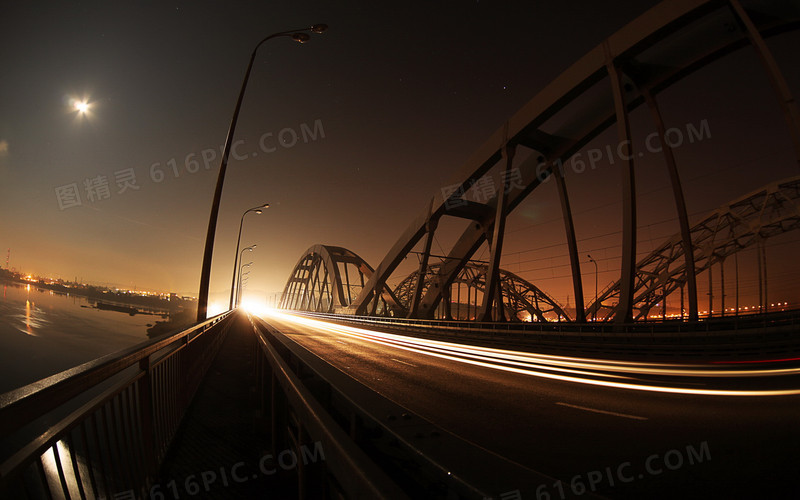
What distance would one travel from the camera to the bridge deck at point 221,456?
3.63m

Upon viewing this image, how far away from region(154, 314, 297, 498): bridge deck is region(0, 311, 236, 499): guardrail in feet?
0.71

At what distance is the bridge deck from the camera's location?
3.63m

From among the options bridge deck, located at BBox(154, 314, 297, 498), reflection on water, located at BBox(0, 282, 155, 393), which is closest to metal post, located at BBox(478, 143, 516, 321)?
bridge deck, located at BBox(154, 314, 297, 498)

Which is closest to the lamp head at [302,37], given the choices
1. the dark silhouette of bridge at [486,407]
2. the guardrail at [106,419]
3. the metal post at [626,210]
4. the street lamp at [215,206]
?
the street lamp at [215,206]

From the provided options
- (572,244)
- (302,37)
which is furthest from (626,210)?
(302,37)

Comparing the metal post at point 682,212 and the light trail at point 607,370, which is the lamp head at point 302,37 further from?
the metal post at point 682,212

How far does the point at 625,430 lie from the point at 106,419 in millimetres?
5622

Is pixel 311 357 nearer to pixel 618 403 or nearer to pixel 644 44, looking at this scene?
pixel 618 403

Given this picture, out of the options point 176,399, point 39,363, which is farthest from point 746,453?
point 39,363

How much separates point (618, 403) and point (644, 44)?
17916 millimetres

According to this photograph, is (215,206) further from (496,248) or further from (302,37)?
(496,248)

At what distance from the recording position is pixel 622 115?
17.6 metres

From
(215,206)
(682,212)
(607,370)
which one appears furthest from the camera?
(682,212)

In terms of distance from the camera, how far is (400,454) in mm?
1858
